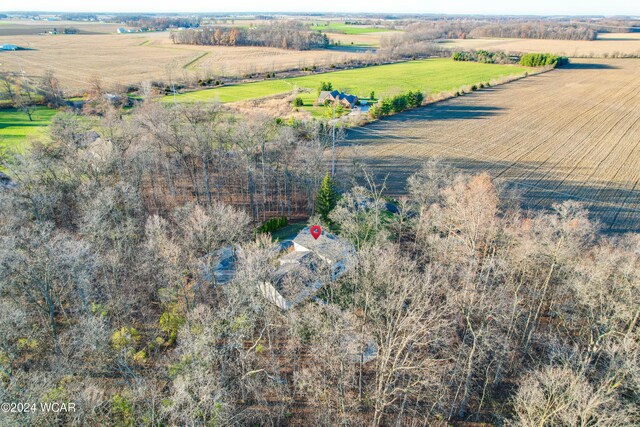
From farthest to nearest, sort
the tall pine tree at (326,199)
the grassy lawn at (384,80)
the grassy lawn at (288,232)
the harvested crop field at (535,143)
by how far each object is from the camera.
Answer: the grassy lawn at (384,80) → the harvested crop field at (535,143) → the grassy lawn at (288,232) → the tall pine tree at (326,199)

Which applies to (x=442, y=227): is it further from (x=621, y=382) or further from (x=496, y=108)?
(x=496, y=108)

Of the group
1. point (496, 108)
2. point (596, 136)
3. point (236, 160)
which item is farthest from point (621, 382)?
point (496, 108)

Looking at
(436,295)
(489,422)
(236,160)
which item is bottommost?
(489,422)

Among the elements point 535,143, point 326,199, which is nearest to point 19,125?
point 326,199

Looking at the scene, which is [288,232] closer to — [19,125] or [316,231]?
[316,231]

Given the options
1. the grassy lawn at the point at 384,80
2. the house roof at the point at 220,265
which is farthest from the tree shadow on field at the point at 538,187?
the grassy lawn at the point at 384,80

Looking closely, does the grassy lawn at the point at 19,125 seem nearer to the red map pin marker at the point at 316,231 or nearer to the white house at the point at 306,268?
the red map pin marker at the point at 316,231
